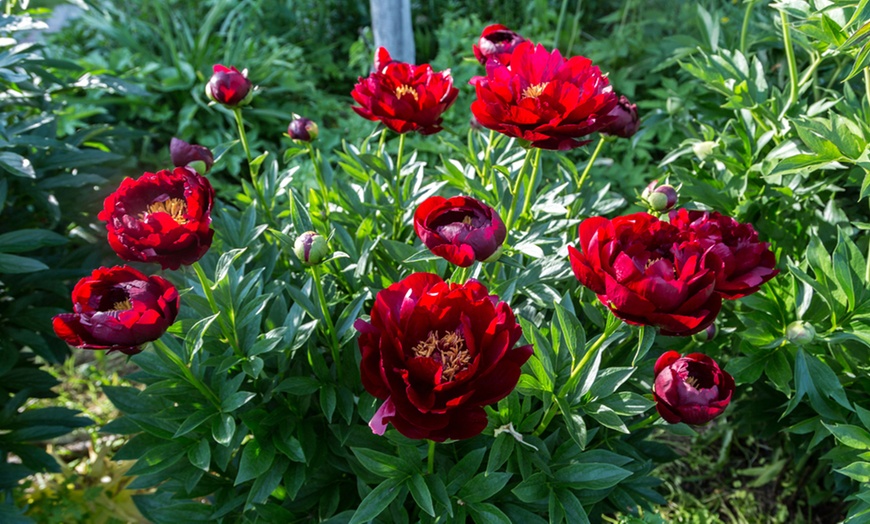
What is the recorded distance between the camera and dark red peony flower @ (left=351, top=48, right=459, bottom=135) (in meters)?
1.19

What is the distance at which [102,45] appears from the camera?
11.1ft

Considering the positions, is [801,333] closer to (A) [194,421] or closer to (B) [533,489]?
(B) [533,489]

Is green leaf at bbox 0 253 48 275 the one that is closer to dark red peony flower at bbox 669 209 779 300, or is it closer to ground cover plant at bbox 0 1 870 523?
ground cover plant at bbox 0 1 870 523

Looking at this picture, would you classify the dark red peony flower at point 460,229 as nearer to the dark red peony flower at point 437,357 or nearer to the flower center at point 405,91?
the dark red peony flower at point 437,357

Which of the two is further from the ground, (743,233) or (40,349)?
(743,233)

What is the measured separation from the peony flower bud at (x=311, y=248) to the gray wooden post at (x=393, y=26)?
5.31ft

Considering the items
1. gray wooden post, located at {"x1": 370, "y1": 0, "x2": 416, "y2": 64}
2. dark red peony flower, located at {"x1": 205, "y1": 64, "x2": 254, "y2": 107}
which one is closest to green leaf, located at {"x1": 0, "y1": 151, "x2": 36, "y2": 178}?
dark red peony flower, located at {"x1": 205, "y1": 64, "x2": 254, "y2": 107}

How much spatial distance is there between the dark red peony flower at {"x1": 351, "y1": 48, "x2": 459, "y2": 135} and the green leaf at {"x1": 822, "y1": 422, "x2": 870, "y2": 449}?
79cm

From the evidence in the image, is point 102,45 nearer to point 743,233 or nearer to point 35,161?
point 35,161

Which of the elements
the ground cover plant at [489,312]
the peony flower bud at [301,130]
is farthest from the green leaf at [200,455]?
the peony flower bud at [301,130]

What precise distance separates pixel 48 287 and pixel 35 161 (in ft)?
0.96

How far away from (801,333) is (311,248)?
0.75 m

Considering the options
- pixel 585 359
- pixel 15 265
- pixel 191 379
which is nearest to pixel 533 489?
pixel 585 359

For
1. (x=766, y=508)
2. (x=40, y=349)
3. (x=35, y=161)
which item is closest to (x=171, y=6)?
(x=35, y=161)
